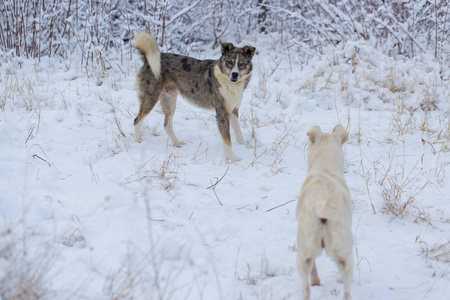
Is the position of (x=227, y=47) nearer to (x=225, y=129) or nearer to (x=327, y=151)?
(x=225, y=129)

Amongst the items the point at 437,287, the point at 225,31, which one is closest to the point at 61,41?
the point at 225,31

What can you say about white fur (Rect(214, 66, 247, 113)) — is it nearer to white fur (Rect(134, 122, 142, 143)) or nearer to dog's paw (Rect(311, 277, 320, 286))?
white fur (Rect(134, 122, 142, 143))

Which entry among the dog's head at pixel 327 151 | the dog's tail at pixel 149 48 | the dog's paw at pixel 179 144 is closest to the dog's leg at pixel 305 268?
the dog's head at pixel 327 151

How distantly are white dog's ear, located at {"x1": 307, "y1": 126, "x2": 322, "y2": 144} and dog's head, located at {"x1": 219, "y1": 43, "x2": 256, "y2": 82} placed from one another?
2681 millimetres

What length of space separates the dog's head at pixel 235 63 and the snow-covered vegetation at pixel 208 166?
0.71 m

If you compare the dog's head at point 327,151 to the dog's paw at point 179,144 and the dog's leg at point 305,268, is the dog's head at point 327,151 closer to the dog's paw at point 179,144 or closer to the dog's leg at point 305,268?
the dog's leg at point 305,268

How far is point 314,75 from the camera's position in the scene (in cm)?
816

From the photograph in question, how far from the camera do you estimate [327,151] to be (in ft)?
9.28

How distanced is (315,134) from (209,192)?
155 centimetres

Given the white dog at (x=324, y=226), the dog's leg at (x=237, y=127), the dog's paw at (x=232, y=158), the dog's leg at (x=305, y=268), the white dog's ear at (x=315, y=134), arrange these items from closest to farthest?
the white dog at (x=324, y=226) < the dog's leg at (x=305, y=268) < the white dog's ear at (x=315, y=134) < the dog's paw at (x=232, y=158) < the dog's leg at (x=237, y=127)

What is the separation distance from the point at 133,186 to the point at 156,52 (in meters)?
2.26

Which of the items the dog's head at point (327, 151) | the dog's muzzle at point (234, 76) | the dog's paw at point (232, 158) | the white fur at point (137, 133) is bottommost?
the dog's paw at point (232, 158)

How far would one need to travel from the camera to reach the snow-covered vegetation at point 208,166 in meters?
2.78

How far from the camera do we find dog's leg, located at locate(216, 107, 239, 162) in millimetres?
5363
